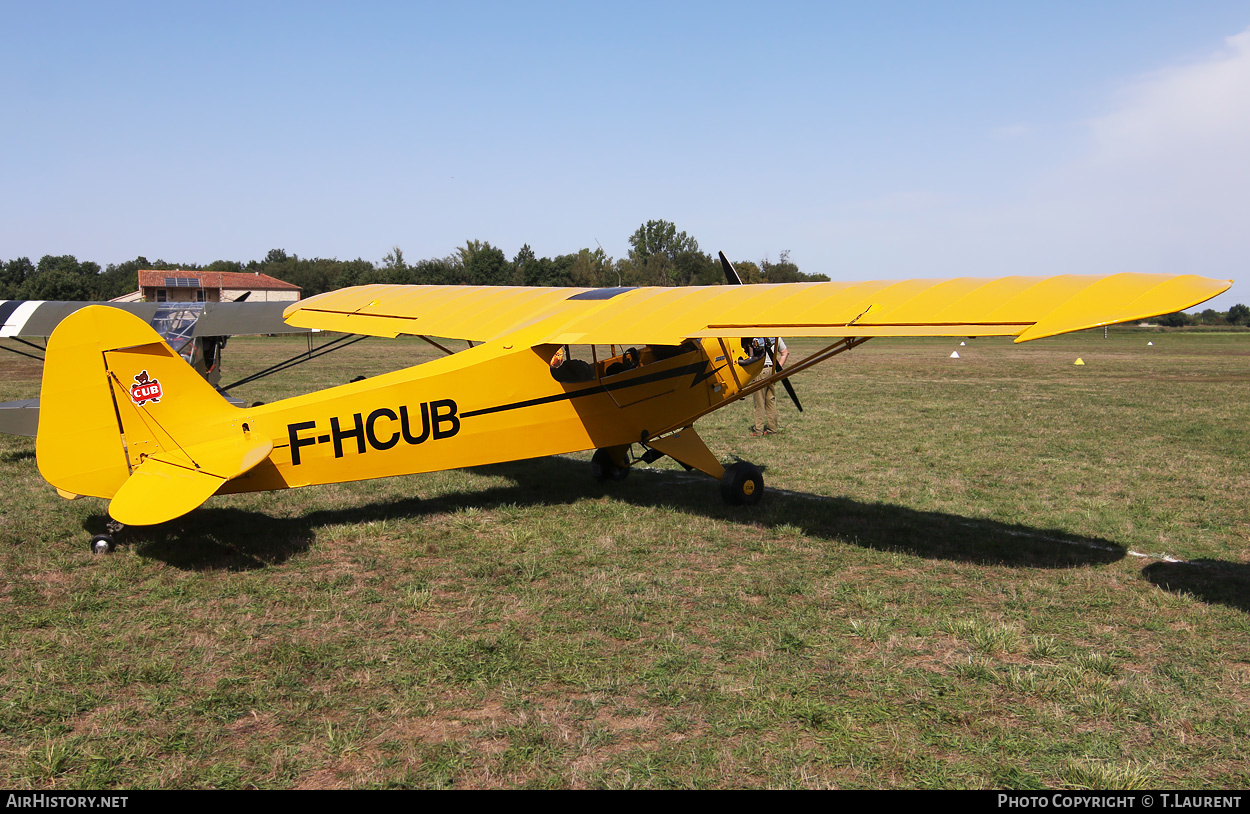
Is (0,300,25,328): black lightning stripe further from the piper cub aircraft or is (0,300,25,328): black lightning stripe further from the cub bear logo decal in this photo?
the cub bear logo decal

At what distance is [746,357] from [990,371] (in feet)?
56.1

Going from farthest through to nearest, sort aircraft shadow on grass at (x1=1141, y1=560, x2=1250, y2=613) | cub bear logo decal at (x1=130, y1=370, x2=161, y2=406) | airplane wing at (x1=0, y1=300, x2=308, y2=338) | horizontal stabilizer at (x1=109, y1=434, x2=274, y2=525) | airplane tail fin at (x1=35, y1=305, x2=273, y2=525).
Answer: airplane wing at (x1=0, y1=300, x2=308, y2=338)
cub bear logo decal at (x1=130, y1=370, x2=161, y2=406)
airplane tail fin at (x1=35, y1=305, x2=273, y2=525)
aircraft shadow on grass at (x1=1141, y1=560, x2=1250, y2=613)
horizontal stabilizer at (x1=109, y1=434, x2=274, y2=525)

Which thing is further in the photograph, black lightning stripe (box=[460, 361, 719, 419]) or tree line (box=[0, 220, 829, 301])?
tree line (box=[0, 220, 829, 301])

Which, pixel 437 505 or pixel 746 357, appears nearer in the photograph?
pixel 437 505

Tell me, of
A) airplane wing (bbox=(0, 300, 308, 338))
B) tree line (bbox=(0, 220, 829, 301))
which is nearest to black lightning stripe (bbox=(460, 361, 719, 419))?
airplane wing (bbox=(0, 300, 308, 338))

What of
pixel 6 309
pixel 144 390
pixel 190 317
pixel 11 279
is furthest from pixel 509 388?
pixel 11 279

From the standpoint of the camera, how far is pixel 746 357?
8.46 m

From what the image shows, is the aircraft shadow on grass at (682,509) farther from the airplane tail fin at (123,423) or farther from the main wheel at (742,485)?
the airplane tail fin at (123,423)

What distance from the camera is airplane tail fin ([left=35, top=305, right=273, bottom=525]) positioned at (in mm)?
5301

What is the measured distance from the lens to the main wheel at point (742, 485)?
Answer: 7.52 meters

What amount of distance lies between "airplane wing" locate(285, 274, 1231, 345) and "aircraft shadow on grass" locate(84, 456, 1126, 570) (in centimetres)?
175

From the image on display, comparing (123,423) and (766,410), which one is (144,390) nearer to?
(123,423)

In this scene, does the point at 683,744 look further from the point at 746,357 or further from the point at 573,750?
the point at 746,357
